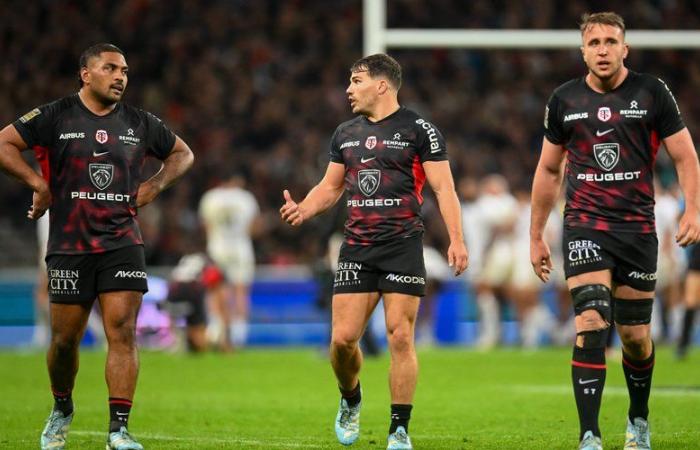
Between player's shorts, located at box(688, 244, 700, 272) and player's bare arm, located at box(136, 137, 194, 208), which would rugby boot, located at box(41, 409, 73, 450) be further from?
player's shorts, located at box(688, 244, 700, 272)

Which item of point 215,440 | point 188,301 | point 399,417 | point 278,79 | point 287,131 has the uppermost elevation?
point 278,79

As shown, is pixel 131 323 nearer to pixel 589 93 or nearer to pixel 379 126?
pixel 379 126

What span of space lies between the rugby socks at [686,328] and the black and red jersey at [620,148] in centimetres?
928

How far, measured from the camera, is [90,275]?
7.78 metres

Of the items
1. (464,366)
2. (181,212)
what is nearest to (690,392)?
(464,366)

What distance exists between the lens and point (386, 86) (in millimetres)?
8227

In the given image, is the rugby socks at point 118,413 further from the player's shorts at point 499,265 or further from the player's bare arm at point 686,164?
the player's shorts at point 499,265

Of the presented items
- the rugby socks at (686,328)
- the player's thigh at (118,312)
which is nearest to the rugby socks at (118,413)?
the player's thigh at (118,312)

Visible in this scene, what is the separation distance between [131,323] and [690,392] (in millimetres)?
6140

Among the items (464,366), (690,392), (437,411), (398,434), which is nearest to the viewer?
(398,434)

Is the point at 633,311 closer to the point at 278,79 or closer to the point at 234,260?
the point at 234,260

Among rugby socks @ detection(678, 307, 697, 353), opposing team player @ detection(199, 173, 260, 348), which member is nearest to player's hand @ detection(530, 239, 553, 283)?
rugby socks @ detection(678, 307, 697, 353)

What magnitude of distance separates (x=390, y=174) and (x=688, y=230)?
1835mm

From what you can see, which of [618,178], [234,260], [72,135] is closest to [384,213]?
[618,178]
